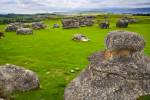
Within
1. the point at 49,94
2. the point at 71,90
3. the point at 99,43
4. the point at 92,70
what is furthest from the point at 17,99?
the point at 99,43

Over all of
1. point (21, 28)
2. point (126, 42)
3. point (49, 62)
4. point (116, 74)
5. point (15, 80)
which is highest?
point (126, 42)

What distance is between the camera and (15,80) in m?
24.2

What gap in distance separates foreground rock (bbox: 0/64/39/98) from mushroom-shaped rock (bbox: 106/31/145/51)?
7746 millimetres

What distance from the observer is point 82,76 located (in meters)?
20.8

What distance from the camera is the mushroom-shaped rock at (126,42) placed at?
66.5 feet

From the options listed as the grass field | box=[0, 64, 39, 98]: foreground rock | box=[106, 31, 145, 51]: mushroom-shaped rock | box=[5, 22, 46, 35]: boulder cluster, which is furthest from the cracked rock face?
box=[5, 22, 46, 35]: boulder cluster

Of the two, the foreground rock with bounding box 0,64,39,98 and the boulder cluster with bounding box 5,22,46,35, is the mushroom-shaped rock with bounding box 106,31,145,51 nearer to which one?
the foreground rock with bounding box 0,64,39,98

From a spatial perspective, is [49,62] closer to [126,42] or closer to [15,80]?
[15,80]

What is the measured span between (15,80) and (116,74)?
875 centimetres

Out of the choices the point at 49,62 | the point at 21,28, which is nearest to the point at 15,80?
the point at 49,62

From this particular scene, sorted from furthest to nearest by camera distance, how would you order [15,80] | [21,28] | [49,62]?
[21,28], [49,62], [15,80]

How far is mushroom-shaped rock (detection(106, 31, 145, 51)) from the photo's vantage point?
20281 mm

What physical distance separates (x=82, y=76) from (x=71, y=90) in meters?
1.20

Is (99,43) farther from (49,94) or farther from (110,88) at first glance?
(110,88)
